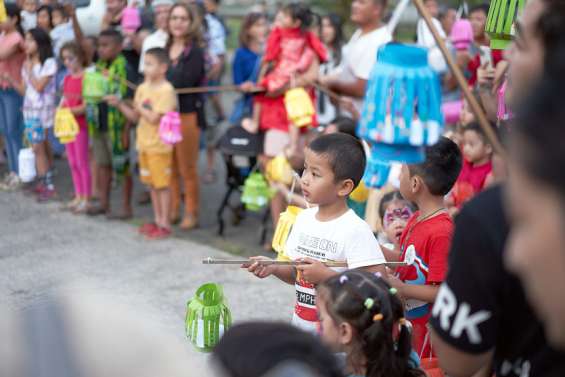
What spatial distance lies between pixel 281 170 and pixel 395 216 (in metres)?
2.07

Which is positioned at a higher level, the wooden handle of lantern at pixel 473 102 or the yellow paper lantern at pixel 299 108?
the wooden handle of lantern at pixel 473 102

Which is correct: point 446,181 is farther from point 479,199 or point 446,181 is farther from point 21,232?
point 21,232

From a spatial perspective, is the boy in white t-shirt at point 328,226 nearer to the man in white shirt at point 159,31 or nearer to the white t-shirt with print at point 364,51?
the white t-shirt with print at point 364,51

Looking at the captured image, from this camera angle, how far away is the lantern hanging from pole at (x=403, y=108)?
2.18 metres

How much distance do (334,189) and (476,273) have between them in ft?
5.30

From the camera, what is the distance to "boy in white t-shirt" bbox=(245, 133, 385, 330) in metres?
3.11

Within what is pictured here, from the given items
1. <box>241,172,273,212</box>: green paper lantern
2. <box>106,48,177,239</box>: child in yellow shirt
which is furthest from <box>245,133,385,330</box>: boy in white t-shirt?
<box>106,48,177,239</box>: child in yellow shirt

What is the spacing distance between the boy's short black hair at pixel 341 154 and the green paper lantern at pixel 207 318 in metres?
0.69

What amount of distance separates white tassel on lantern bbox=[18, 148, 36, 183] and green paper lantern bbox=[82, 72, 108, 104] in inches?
A: 41.0

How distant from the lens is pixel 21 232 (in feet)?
22.0

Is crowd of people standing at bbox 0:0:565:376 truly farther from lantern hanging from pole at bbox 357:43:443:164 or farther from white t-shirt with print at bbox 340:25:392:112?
lantern hanging from pole at bbox 357:43:443:164

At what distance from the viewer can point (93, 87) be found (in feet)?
22.5

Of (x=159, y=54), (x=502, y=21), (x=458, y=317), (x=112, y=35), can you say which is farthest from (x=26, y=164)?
(x=458, y=317)

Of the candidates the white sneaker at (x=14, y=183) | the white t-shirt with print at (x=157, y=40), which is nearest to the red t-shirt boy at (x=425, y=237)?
the white t-shirt with print at (x=157, y=40)
